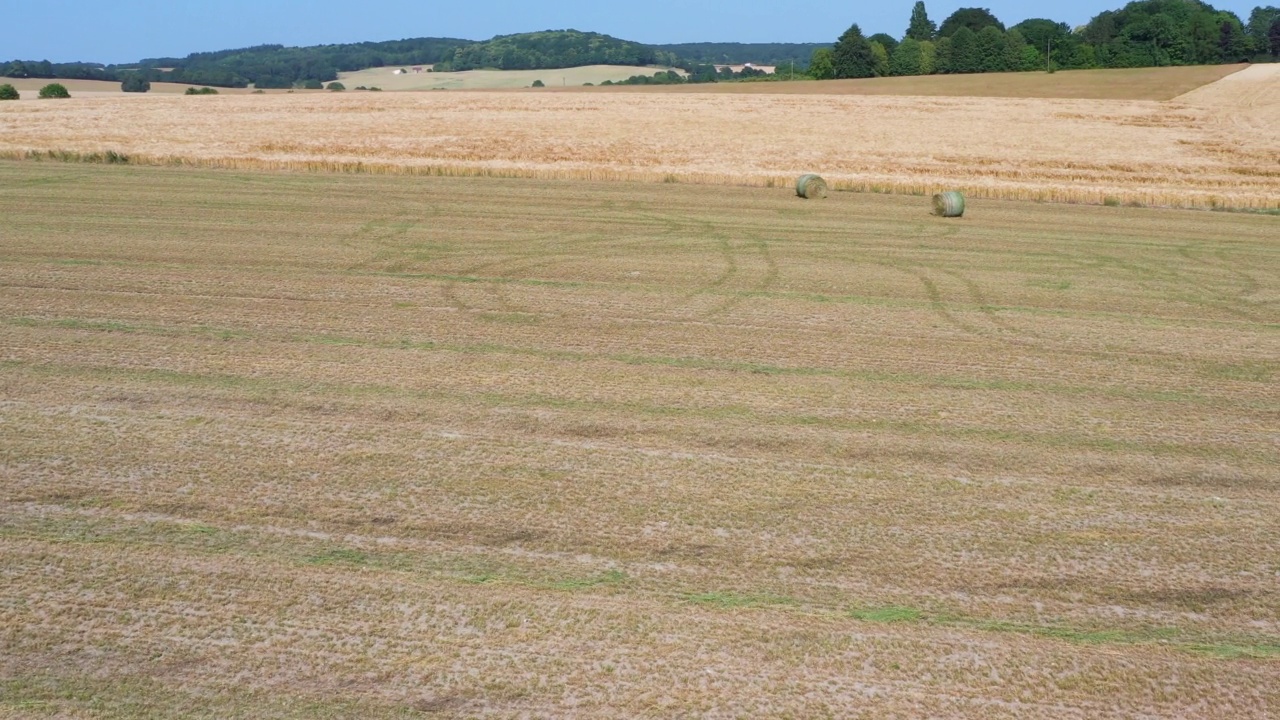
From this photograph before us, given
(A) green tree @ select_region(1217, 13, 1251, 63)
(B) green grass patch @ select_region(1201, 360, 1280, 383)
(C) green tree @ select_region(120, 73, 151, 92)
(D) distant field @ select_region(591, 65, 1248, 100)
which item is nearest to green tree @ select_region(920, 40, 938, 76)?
(D) distant field @ select_region(591, 65, 1248, 100)

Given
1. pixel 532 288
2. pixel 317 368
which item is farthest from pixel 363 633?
pixel 532 288

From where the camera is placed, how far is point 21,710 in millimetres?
5258

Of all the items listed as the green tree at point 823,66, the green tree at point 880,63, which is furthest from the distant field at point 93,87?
the green tree at point 880,63

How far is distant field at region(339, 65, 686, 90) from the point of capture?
3776 inches

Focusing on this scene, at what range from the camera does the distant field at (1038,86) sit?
2474 inches

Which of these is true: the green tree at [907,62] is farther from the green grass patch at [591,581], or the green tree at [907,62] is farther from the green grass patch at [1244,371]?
the green grass patch at [591,581]

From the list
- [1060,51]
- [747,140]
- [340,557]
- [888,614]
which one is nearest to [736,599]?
[888,614]

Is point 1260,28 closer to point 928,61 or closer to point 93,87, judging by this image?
point 928,61

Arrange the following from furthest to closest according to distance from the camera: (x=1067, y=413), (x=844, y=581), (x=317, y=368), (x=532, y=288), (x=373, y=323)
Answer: (x=532, y=288) < (x=373, y=323) < (x=317, y=368) < (x=1067, y=413) < (x=844, y=581)

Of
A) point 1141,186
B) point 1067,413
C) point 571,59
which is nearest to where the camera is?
point 1067,413

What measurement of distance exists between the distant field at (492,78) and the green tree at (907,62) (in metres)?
24.6

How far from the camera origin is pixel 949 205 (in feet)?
72.3

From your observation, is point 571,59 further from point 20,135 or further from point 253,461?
point 253,461

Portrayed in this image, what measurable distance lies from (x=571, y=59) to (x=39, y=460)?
4935 inches
